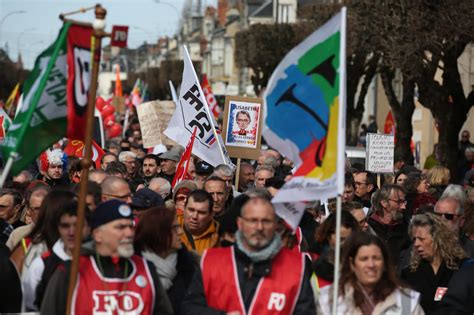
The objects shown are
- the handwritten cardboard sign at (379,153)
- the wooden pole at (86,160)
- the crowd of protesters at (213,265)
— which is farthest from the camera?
the handwritten cardboard sign at (379,153)

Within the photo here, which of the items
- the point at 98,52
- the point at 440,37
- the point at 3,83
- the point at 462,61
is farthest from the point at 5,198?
the point at 3,83

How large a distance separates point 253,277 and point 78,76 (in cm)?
145

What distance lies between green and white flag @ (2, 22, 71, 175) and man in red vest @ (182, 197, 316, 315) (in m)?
1.09

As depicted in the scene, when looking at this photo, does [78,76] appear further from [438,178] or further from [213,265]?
[438,178]

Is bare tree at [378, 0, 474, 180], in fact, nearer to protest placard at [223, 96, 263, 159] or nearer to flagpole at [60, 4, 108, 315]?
protest placard at [223, 96, 263, 159]

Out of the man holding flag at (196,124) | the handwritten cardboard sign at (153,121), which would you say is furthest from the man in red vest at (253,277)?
the handwritten cardboard sign at (153,121)

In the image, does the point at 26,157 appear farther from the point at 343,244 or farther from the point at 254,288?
the point at 343,244

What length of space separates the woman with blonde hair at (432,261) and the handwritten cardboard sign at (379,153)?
7.33 meters

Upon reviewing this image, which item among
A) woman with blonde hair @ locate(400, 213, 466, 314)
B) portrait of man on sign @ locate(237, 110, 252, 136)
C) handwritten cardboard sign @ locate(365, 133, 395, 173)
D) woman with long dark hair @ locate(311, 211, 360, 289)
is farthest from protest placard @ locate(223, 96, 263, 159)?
woman with long dark hair @ locate(311, 211, 360, 289)

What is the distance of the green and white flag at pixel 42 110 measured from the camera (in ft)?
21.1

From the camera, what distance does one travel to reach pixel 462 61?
1532 inches

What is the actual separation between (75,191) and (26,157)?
1.22 metres

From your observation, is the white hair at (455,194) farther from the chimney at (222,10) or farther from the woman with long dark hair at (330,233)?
the chimney at (222,10)

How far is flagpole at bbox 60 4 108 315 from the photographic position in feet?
19.6
